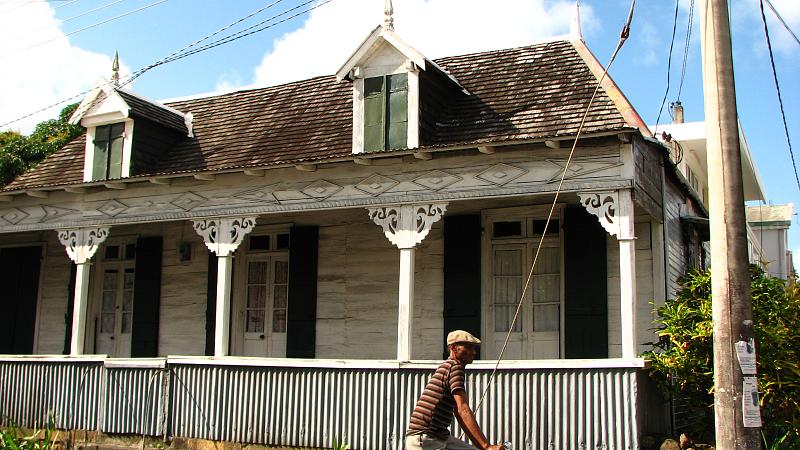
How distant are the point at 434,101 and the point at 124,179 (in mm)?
5010

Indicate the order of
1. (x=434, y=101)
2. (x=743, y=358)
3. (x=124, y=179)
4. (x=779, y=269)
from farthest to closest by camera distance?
(x=779, y=269) < (x=124, y=179) < (x=434, y=101) < (x=743, y=358)

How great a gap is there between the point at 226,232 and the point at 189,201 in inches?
37.6

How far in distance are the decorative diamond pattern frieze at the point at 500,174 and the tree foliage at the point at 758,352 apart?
7.86 ft

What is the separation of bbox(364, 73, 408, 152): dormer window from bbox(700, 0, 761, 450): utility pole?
5.33 meters

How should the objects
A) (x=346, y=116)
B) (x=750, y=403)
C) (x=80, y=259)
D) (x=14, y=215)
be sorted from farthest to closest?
(x=14, y=215) < (x=80, y=259) < (x=346, y=116) < (x=750, y=403)

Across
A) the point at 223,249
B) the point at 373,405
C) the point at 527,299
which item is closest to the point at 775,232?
the point at 527,299

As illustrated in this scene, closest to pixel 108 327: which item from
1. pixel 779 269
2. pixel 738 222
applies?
pixel 738 222

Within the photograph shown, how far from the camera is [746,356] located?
650cm

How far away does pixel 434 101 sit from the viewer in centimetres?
1209

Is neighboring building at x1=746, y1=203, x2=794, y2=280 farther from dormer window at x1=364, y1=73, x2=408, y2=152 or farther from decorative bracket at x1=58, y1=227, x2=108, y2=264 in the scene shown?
decorative bracket at x1=58, y1=227, x2=108, y2=264

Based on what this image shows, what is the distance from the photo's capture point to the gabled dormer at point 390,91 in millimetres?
11641

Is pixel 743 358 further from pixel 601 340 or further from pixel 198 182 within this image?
pixel 198 182

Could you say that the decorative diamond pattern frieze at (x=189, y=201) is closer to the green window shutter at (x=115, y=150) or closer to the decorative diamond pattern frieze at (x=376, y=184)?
the green window shutter at (x=115, y=150)

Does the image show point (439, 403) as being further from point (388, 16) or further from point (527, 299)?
point (388, 16)
